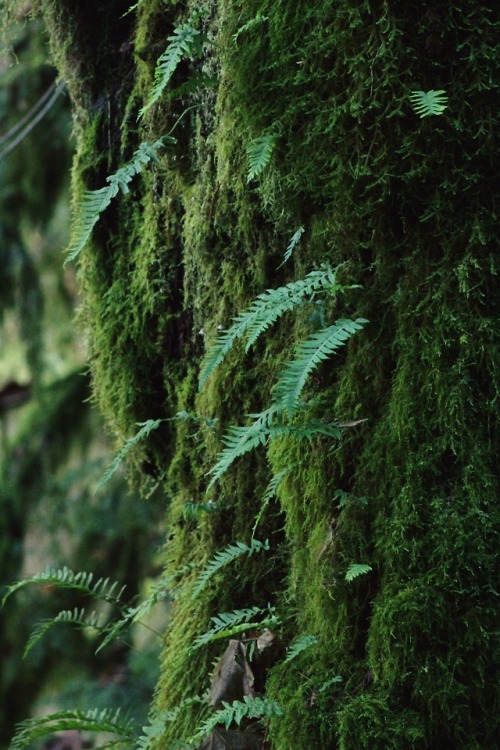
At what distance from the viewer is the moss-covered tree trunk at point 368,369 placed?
1.60 meters

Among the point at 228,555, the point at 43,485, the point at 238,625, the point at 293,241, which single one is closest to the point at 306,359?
the point at 293,241

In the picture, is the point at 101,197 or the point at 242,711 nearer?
the point at 242,711

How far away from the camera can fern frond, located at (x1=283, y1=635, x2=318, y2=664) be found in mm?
1796

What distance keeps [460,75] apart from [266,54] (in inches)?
18.5

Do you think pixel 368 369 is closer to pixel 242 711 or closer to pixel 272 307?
pixel 272 307

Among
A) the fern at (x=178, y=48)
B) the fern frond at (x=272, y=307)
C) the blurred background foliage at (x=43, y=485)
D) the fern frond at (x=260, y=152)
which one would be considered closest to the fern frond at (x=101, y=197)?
the fern at (x=178, y=48)

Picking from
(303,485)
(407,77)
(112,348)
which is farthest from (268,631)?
(407,77)

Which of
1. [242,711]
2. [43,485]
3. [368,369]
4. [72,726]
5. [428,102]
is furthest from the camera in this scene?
[43,485]

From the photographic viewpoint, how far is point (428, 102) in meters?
1.61

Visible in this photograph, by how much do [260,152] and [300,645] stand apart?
1.13 m

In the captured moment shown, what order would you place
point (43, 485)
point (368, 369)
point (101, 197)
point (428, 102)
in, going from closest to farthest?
point (428, 102), point (368, 369), point (101, 197), point (43, 485)

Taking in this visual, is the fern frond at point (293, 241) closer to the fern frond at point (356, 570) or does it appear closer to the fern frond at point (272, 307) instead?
the fern frond at point (272, 307)

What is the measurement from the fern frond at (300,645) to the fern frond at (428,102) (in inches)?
45.7

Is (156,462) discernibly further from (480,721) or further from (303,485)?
(480,721)
